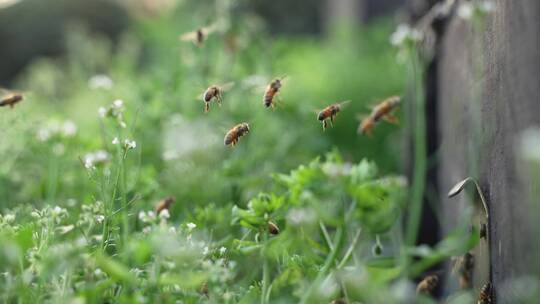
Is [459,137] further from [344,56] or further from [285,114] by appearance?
[344,56]

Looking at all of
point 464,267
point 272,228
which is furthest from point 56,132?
point 464,267

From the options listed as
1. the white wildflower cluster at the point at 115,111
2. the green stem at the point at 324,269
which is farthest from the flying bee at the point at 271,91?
the green stem at the point at 324,269

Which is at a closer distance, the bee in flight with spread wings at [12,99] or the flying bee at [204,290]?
the flying bee at [204,290]

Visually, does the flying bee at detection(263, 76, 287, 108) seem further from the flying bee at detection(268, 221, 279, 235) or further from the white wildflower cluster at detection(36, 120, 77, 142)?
the white wildflower cluster at detection(36, 120, 77, 142)

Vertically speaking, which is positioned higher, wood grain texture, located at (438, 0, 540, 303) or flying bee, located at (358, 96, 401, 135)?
flying bee, located at (358, 96, 401, 135)

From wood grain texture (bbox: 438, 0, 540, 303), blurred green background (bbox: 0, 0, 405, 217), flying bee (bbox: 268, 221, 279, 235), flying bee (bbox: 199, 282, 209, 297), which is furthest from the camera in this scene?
blurred green background (bbox: 0, 0, 405, 217)

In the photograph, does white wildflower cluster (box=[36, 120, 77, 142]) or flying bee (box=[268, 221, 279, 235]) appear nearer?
flying bee (box=[268, 221, 279, 235])

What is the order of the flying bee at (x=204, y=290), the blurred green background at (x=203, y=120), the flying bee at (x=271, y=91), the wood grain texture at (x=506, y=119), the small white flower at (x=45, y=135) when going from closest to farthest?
the wood grain texture at (x=506, y=119), the flying bee at (x=204, y=290), the flying bee at (x=271, y=91), the small white flower at (x=45, y=135), the blurred green background at (x=203, y=120)

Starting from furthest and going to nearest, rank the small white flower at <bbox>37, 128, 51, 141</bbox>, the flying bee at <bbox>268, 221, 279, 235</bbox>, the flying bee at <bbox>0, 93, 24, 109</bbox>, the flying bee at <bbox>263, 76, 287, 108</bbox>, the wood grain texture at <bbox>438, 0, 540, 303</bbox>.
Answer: the small white flower at <bbox>37, 128, 51, 141</bbox> < the flying bee at <bbox>0, 93, 24, 109</bbox> < the flying bee at <bbox>263, 76, 287, 108</bbox> < the flying bee at <bbox>268, 221, 279, 235</bbox> < the wood grain texture at <bbox>438, 0, 540, 303</bbox>

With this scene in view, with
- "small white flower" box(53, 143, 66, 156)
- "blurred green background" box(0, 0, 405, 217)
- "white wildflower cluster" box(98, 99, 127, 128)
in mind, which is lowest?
"white wildflower cluster" box(98, 99, 127, 128)

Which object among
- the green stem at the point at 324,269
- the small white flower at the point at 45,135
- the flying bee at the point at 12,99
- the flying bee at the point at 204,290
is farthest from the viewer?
the small white flower at the point at 45,135

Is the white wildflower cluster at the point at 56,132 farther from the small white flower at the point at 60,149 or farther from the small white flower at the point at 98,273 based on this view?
the small white flower at the point at 98,273

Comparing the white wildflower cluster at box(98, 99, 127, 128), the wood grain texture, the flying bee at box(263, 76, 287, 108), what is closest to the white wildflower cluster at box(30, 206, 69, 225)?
the white wildflower cluster at box(98, 99, 127, 128)
